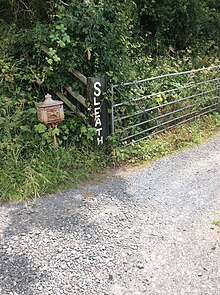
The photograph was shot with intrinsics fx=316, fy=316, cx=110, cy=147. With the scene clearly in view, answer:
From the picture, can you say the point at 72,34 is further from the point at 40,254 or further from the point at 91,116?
the point at 40,254

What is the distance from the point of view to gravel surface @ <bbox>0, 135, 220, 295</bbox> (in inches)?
90.7

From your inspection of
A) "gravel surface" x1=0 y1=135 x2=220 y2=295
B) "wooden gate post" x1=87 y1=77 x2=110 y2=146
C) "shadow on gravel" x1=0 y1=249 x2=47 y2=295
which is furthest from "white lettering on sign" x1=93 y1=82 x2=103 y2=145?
"shadow on gravel" x1=0 y1=249 x2=47 y2=295

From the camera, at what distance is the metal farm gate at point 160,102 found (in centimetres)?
446

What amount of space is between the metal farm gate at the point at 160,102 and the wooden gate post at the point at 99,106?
13cm

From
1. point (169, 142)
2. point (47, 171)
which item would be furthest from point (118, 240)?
point (169, 142)

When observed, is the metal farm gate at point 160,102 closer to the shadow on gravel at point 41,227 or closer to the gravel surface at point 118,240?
the gravel surface at point 118,240

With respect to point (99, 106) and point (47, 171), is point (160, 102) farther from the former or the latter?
point (47, 171)

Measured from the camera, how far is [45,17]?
5.43m

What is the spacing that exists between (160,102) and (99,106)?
1.50 metres

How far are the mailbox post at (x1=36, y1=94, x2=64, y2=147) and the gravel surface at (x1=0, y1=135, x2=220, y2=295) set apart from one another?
914mm

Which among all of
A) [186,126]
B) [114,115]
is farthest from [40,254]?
[186,126]

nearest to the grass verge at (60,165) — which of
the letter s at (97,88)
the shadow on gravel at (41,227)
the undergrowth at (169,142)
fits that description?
→ the undergrowth at (169,142)

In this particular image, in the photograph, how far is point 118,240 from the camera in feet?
→ 9.07

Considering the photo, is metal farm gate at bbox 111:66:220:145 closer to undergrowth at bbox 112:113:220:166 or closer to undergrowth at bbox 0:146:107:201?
undergrowth at bbox 112:113:220:166
